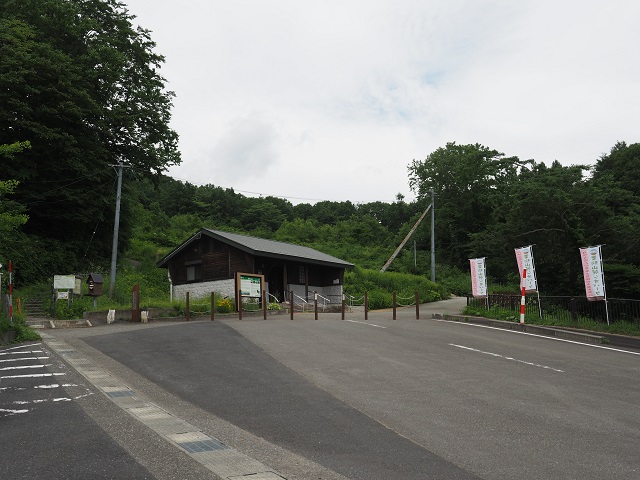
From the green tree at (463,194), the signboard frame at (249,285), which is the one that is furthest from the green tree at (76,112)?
the green tree at (463,194)

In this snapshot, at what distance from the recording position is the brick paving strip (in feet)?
14.5

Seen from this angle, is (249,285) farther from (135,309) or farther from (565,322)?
(565,322)

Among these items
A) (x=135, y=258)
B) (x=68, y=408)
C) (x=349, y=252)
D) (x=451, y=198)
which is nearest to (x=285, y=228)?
(x=349, y=252)

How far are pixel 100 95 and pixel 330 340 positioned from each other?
24.3 meters

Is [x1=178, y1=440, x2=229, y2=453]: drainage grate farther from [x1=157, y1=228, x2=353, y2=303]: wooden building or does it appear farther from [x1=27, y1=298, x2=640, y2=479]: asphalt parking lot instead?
[x1=157, y1=228, x2=353, y2=303]: wooden building

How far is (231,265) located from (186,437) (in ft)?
71.3

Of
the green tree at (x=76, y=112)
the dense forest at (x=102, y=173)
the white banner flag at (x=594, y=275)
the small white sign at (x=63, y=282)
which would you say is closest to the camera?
the white banner flag at (x=594, y=275)

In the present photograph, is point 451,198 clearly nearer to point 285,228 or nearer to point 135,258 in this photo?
point 285,228

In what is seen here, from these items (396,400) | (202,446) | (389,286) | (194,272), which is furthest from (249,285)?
→ (202,446)

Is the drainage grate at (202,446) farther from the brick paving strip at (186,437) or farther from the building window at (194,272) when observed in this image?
the building window at (194,272)

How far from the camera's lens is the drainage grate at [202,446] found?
495cm

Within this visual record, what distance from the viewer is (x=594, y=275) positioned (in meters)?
16.9

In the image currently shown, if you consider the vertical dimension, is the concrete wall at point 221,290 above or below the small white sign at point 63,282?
below

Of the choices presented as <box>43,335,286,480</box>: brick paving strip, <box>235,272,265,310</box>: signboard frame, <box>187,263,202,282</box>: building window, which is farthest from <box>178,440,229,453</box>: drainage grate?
<box>187,263,202,282</box>: building window
